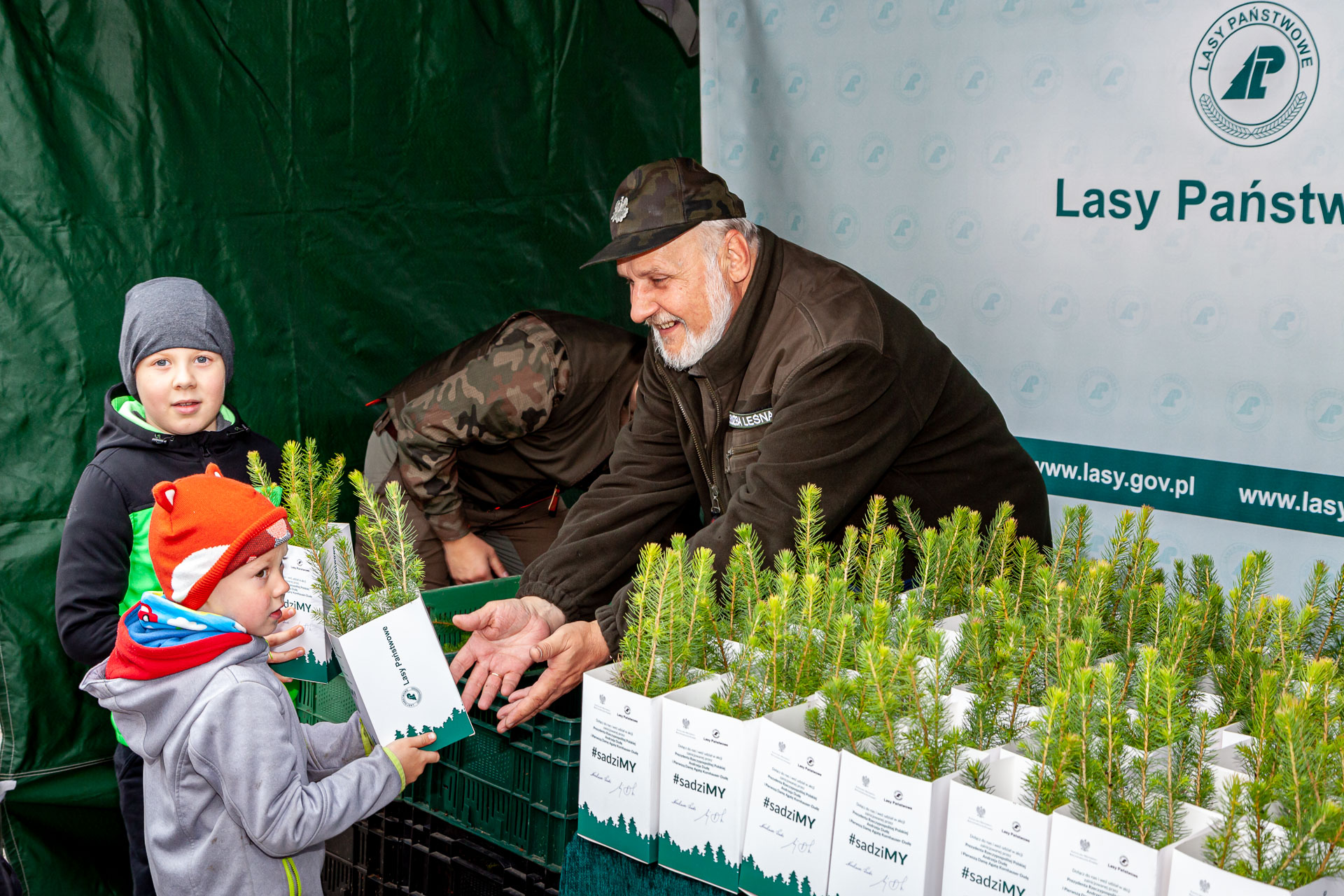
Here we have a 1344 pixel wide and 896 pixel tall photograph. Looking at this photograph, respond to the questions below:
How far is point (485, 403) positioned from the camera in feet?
11.2

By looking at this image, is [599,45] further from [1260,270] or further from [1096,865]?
[1096,865]

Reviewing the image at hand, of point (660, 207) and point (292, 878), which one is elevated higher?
point (660, 207)

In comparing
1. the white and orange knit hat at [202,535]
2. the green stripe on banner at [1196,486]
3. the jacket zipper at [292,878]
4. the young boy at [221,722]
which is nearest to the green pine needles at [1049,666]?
the young boy at [221,722]

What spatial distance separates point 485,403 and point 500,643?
1.39m

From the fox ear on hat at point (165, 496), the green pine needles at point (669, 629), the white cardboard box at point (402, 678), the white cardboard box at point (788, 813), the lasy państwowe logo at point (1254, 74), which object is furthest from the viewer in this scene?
the lasy państwowe logo at point (1254, 74)

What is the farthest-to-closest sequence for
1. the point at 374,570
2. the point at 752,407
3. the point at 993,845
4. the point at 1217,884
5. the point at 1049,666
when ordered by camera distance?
the point at 752,407
the point at 374,570
the point at 1049,666
the point at 993,845
the point at 1217,884

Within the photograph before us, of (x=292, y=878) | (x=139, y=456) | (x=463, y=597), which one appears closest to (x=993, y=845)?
(x=292, y=878)

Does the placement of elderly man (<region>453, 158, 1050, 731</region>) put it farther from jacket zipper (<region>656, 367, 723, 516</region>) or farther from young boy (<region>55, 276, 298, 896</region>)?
young boy (<region>55, 276, 298, 896</region>)

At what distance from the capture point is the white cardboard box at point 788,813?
1.35 meters

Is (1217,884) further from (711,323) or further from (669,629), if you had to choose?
(711,323)

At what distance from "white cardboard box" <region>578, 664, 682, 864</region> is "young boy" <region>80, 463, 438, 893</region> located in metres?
0.34

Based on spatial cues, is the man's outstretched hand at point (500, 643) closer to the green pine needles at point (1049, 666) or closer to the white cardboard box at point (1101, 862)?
the green pine needles at point (1049, 666)

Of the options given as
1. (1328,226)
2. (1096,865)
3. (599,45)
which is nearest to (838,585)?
(1096,865)

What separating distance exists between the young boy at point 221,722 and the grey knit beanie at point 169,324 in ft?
2.95
